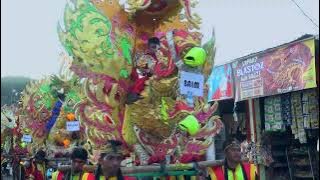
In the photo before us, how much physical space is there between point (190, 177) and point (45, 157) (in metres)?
7.06

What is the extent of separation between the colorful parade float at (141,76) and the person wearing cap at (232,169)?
0.74ft

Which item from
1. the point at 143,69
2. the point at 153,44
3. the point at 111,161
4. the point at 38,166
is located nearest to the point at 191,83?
the point at 143,69

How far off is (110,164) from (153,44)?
1443mm

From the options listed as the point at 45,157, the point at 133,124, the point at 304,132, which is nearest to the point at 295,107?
the point at 304,132

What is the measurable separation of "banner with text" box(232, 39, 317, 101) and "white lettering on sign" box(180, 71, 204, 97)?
3240 mm

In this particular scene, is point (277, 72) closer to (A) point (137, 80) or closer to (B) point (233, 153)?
(B) point (233, 153)

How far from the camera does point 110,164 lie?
486cm

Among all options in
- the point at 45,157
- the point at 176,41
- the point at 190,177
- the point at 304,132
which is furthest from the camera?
the point at 45,157

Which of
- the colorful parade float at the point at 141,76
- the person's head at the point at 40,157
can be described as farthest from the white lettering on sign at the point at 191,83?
the person's head at the point at 40,157

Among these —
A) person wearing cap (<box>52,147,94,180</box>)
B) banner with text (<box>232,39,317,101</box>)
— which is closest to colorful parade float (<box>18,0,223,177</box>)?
person wearing cap (<box>52,147,94,180</box>)

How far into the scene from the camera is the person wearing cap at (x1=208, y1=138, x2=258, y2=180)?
17.6 feet

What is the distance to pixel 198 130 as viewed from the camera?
5.30 metres

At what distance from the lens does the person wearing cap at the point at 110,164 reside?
15.8ft

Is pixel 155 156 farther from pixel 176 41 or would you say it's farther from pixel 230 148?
pixel 176 41
